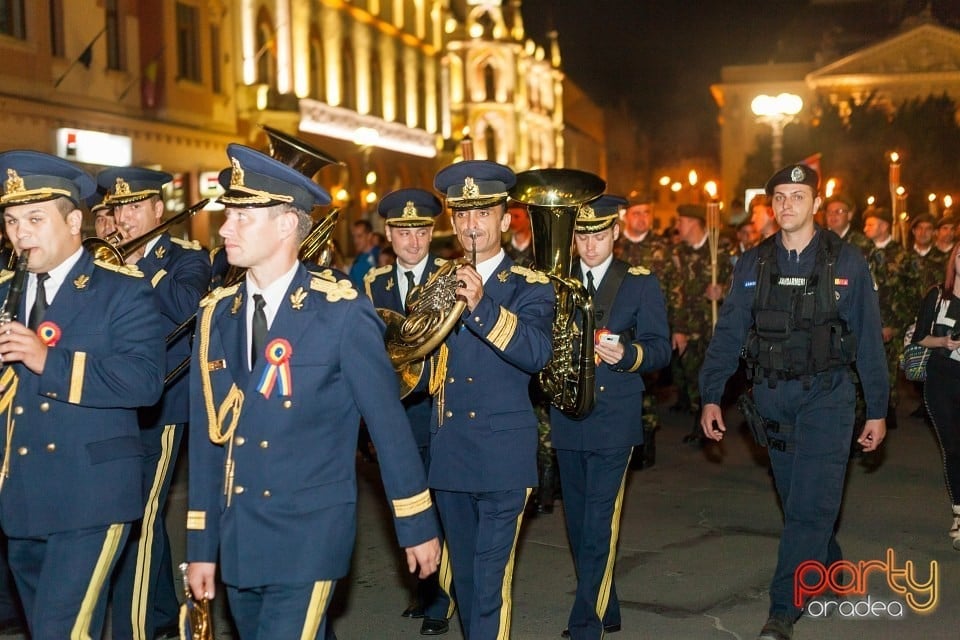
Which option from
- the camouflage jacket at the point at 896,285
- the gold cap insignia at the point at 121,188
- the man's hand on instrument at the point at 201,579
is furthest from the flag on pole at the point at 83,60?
the man's hand on instrument at the point at 201,579

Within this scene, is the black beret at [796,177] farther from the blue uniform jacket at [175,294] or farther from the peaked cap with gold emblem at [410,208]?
the blue uniform jacket at [175,294]

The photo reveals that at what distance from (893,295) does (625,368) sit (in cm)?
841

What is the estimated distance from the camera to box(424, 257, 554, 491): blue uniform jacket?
5.85 meters

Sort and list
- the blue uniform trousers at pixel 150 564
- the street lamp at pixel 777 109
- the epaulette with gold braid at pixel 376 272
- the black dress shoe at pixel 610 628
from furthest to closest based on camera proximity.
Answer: the street lamp at pixel 777 109 < the epaulette with gold braid at pixel 376 272 < the black dress shoe at pixel 610 628 < the blue uniform trousers at pixel 150 564

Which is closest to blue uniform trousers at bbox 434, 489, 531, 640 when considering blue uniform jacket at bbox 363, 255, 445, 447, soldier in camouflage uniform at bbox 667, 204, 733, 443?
blue uniform jacket at bbox 363, 255, 445, 447

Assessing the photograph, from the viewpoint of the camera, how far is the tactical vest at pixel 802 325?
6.77m

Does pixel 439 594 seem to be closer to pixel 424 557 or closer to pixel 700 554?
pixel 700 554

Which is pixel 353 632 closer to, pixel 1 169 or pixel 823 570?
pixel 823 570

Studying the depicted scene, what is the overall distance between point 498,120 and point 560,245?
70398 mm

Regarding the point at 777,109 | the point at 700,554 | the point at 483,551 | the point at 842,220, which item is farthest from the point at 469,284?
the point at 777,109

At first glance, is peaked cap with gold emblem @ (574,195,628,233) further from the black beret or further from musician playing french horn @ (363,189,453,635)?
musician playing french horn @ (363,189,453,635)

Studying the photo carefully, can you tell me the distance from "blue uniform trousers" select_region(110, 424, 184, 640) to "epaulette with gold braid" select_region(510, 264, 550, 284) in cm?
207

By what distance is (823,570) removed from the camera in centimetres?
688

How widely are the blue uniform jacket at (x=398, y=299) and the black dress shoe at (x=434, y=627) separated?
1.05 m
